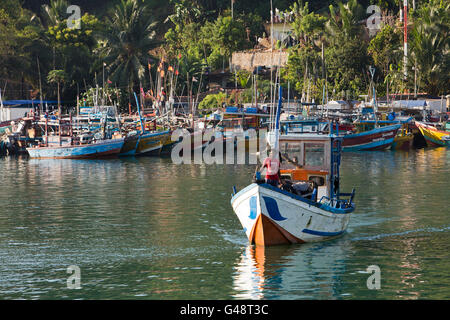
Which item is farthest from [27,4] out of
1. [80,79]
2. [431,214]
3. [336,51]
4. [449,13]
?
[431,214]

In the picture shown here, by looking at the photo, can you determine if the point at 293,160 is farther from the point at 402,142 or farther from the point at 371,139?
the point at 402,142

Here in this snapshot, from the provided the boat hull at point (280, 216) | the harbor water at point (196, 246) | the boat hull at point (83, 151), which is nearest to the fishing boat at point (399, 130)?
the boat hull at point (83, 151)

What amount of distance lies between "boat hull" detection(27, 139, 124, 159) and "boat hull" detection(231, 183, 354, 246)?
38577mm

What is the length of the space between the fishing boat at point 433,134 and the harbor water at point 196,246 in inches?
992

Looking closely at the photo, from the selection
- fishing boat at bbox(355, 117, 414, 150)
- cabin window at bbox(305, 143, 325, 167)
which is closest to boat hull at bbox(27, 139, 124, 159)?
fishing boat at bbox(355, 117, 414, 150)

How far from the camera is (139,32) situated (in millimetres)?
89062

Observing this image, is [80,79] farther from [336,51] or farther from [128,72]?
[336,51]

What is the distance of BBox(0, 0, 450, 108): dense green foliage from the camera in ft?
265

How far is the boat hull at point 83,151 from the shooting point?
196 ft

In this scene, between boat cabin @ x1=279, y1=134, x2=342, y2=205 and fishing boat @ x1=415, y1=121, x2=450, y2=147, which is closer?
boat cabin @ x1=279, y1=134, x2=342, y2=205

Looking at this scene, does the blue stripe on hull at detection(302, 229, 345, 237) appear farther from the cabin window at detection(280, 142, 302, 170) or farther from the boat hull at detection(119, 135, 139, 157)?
the boat hull at detection(119, 135, 139, 157)

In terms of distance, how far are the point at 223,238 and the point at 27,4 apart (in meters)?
94.9
